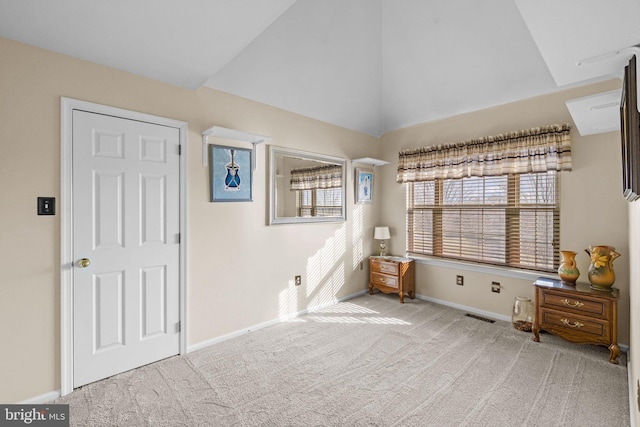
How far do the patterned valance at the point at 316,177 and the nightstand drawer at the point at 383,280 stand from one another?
4.84ft

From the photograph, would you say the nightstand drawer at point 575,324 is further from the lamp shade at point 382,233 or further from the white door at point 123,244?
the white door at point 123,244

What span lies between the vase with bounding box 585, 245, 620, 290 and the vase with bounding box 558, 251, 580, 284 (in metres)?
0.16

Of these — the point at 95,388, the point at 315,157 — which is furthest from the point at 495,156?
the point at 95,388

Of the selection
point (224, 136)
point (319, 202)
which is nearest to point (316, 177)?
point (319, 202)

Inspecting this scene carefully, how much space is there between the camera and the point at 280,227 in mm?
3520

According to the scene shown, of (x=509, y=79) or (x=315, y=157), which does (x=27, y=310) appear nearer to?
(x=315, y=157)

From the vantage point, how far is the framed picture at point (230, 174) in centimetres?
289

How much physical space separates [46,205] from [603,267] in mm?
4577

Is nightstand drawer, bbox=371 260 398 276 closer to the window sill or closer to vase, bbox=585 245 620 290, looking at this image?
the window sill

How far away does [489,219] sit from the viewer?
3697 millimetres

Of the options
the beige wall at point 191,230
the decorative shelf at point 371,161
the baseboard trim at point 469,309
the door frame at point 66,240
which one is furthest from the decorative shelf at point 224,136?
the baseboard trim at point 469,309

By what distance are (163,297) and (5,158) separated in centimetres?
147

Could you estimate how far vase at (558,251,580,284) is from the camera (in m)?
2.91

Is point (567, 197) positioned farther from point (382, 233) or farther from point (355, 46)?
point (355, 46)
